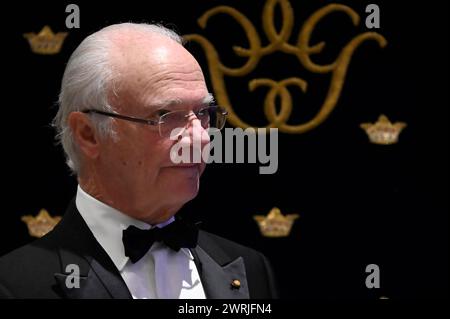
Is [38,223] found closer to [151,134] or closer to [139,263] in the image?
[139,263]

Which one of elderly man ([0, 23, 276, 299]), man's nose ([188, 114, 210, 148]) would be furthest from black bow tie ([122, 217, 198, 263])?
man's nose ([188, 114, 210, 148])

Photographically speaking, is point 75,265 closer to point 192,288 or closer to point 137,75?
point 192,288

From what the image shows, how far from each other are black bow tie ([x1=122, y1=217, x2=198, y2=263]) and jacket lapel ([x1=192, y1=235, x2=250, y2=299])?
0.19 ft

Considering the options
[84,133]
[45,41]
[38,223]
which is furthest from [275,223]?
[84,133]

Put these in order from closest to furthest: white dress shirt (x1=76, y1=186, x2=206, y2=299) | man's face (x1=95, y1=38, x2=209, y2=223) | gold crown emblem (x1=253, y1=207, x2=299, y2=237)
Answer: man's face (x1=95, y1=38, x2=209, y2=223)
white dress shirt (x1=76, y1=186, x2=206, y2=299)
gold crown emblem (x1=253, y1=207, x2=299, y2=237)

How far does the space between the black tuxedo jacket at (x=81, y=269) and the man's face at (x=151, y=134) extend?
153 millimetres

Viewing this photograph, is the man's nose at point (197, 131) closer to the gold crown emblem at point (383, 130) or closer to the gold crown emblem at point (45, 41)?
the gold crown emblem at point (45, 41)

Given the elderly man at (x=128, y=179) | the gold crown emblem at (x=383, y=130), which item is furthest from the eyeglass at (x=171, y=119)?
the gold crown emblem at (x=383, y=130)

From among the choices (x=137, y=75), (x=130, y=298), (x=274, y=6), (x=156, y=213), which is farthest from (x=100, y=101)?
(x=274, y=6)

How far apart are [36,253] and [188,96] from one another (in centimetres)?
55

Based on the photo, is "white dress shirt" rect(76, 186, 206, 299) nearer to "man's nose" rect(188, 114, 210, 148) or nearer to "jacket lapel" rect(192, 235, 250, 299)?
"jacket lapel" rect(192, 235, 250, 299)

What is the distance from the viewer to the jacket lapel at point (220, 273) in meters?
2.52

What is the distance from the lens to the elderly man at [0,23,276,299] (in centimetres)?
239

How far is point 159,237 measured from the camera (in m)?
2.50
